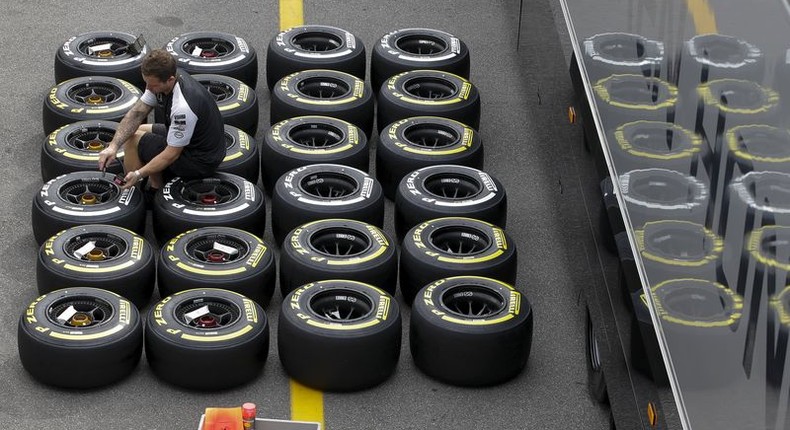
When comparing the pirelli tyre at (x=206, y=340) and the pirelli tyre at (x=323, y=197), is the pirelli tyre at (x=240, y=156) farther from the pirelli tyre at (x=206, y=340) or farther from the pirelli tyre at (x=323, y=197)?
the pirelli tyre at (x=206, y=340)

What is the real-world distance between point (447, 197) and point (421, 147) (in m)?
0.55

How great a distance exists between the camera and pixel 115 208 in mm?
8875

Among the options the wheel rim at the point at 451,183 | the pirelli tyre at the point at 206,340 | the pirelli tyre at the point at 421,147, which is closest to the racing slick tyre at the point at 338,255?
the pirelli tyre at the point at 206,340

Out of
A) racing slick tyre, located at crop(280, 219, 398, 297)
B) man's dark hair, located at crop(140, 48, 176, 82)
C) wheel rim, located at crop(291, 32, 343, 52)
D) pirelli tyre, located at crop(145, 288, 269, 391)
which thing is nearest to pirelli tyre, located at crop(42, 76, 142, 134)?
man's dark hair, located at crop(140, 48, 176, 82)

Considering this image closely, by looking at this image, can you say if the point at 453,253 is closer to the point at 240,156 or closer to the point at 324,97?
the point at 240,156

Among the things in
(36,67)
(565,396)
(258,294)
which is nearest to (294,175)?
(258,294)

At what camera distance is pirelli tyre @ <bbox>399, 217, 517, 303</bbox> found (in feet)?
27.7

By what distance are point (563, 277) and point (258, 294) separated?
2.10 meters

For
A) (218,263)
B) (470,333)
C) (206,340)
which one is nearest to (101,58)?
(218,263)

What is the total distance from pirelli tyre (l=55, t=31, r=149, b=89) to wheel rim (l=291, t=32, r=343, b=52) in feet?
4.10

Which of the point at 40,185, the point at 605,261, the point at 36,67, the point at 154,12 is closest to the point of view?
the point at 605,261

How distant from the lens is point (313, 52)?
11016 mm

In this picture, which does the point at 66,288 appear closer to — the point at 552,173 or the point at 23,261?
the point at 23,261

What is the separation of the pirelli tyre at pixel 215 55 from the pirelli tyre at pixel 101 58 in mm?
306
